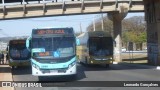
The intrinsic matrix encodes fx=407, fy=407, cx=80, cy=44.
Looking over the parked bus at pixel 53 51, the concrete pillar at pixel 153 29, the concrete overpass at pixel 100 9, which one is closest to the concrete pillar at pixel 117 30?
the concrete overpass at pixel 100 9

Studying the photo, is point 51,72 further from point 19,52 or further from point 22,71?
point 19,52

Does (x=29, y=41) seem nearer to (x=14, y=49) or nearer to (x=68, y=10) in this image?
(x=14, y=49)

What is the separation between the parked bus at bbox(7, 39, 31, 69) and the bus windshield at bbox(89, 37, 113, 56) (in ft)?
21.3

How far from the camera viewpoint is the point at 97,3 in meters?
50.9

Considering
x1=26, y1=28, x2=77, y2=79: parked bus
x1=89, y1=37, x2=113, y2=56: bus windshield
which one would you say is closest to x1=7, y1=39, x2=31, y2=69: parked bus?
x1=89, y1=37, x2=113, y2=56: bus windshield

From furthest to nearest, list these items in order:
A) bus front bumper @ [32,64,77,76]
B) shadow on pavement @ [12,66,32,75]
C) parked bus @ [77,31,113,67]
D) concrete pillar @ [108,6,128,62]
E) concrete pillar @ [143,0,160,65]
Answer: concrete pillar @ [108,6,128,62] → concrete pillar @ [143,0,160,65] → parked bus @ [77,31,113,67] → shadow on pavement @ [12,66,32,75] → bus front bumper @ [32,64,77,76]

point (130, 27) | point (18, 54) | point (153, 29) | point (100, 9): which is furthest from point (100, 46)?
point (130, 27)

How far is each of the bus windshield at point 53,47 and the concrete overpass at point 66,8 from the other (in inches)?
889

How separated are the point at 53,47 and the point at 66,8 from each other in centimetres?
2557

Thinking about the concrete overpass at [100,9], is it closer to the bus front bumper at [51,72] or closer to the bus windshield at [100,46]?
the bus windshield at [100,46]

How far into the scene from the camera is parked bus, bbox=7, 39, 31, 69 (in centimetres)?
4175

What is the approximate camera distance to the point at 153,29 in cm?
4534

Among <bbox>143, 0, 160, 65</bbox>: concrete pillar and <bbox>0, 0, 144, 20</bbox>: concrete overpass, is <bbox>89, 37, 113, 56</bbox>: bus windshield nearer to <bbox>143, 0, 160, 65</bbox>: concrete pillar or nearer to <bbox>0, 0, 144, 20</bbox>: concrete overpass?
<bbox>143, 0, 160, 65</bbox>: concrete pillar

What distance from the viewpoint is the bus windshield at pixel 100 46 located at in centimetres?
4069
